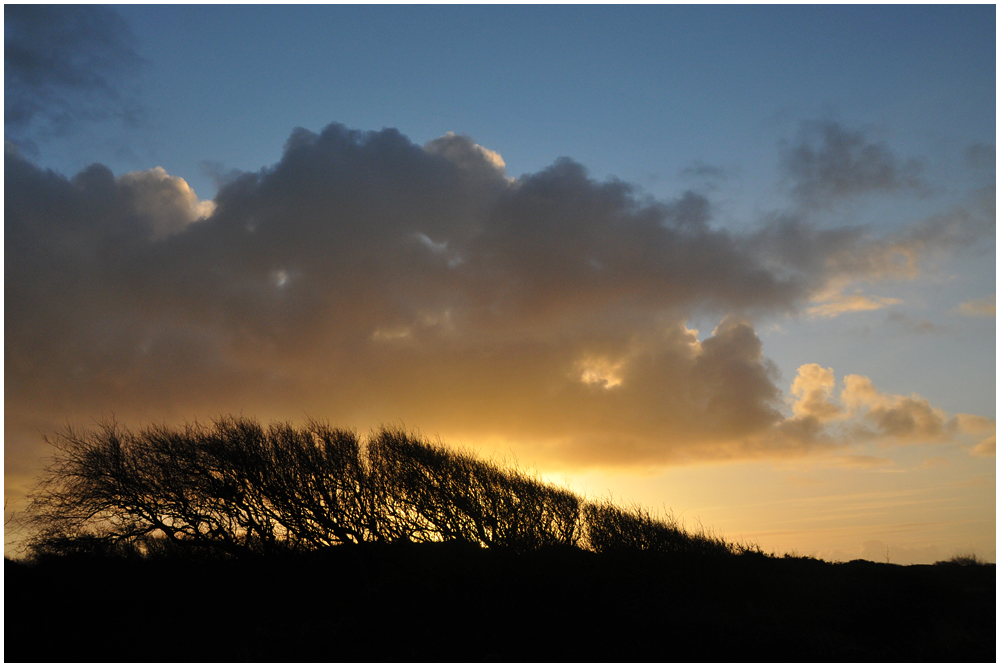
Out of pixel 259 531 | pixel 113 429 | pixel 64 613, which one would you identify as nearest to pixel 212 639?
pixel 64 613

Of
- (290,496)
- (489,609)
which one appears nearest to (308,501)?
(290,496)

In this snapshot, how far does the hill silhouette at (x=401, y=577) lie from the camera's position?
71.6 feet

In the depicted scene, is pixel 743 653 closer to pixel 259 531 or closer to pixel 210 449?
pixel 259 531

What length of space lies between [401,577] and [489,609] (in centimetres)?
707

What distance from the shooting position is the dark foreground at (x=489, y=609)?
2056 centimetres

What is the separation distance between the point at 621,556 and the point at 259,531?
2156 cm

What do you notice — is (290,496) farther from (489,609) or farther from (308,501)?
(489,609)

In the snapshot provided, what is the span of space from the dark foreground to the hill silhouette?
0.11m

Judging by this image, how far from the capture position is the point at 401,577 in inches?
1220

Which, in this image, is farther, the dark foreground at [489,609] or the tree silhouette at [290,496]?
the tree silhouette at [290,496]

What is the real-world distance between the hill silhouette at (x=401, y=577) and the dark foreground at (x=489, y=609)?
0.11m

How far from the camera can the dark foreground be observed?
20.6 meters

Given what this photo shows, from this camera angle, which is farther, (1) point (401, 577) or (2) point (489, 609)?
(1) point (401, 577)

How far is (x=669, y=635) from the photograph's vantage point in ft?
70.8
